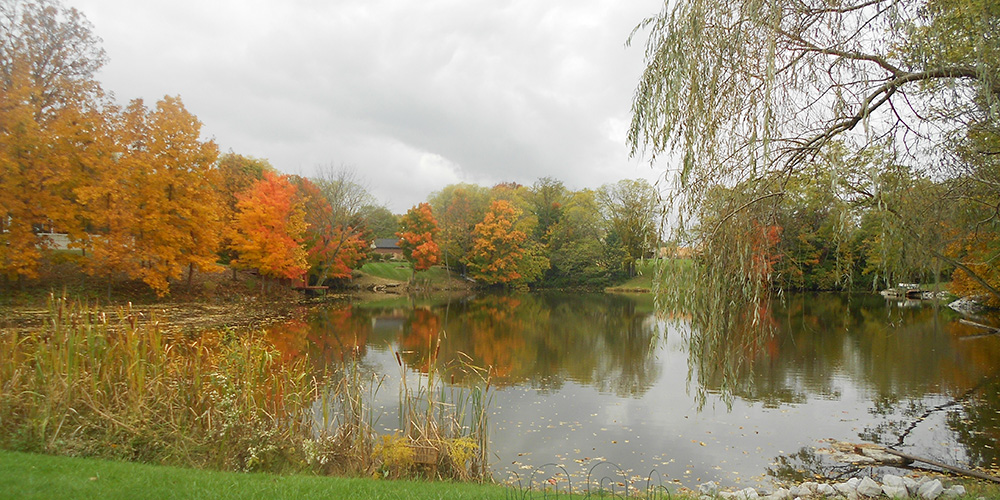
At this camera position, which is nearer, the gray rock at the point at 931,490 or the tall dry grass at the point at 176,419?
the gray rock at the point at 931,490

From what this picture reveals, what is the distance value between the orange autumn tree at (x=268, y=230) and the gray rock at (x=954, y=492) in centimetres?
2465

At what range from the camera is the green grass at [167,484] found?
386 cm

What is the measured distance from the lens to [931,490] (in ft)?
17.1

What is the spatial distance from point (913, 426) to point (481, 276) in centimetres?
3539

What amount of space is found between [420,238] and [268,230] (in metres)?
14.6

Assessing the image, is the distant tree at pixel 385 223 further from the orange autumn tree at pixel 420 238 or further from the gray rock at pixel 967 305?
the gray rock at pixel 967 305

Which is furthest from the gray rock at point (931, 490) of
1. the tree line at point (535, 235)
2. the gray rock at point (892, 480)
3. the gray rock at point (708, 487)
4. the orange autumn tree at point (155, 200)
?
the tree line at point (535, 235)

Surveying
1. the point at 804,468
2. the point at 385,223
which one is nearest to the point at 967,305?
the point at 804,468

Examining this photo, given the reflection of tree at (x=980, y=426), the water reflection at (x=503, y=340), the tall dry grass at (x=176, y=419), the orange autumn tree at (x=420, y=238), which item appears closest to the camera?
the tall dry grass at (x=176, y=419)

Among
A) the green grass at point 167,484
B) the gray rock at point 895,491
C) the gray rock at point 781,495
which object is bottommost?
the gray rock at point 781,495

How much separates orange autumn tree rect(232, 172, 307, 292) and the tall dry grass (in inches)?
765

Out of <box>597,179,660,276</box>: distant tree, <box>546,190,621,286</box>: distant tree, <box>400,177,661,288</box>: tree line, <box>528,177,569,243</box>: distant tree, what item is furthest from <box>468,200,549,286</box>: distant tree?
<box>597,179,660,276</box>: distant tree

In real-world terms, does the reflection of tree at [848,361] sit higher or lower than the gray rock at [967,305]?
lower

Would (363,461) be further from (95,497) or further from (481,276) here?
(481,276)
